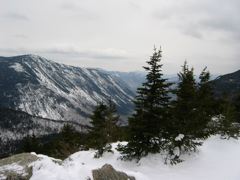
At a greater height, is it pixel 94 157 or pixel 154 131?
pixel 154 131

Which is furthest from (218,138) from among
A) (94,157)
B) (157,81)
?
(94,157)

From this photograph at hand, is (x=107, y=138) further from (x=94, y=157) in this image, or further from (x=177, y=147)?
(x=177, y=147)

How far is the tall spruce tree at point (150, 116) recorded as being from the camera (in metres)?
24.8

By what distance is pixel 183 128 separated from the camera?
25.0 meters

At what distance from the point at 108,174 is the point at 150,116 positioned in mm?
9867

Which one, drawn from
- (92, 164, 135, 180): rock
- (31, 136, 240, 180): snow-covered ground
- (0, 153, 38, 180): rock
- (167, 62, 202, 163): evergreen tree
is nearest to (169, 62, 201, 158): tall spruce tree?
(167, 62, 202, 163): evergreen tree

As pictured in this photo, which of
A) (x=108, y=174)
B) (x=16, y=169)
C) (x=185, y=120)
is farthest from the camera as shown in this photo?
(x=185, y=120)

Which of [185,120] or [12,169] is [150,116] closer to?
[185,120]

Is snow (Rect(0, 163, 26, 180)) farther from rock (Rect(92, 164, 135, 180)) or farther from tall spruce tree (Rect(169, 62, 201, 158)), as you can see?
tall spruce tree (Rect(169, 62, 201, 158))

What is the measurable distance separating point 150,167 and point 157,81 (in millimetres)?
6870

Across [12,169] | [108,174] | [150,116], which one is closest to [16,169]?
[12,169]

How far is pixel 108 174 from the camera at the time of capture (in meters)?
15.8

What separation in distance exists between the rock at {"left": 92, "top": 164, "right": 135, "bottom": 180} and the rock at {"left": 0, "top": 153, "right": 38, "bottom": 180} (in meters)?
3.19

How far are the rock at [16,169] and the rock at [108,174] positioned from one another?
3.19 m
